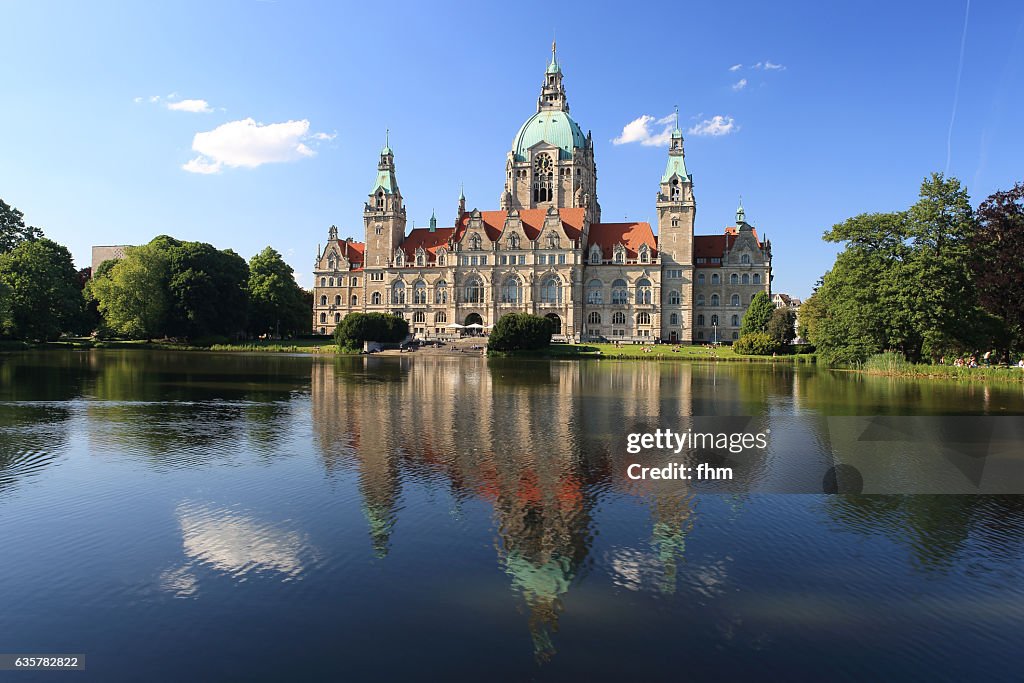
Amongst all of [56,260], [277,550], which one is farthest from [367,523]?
[56,260]

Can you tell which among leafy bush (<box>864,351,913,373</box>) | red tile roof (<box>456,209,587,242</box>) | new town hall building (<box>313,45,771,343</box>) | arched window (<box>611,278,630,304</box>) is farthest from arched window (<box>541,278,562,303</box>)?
leafy bush (<box>864,351,913,373</box>)

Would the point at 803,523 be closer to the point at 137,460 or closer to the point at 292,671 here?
the point at 292,671

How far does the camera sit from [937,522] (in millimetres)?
11164

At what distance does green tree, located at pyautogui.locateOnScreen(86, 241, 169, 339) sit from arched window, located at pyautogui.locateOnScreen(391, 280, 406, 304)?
32.6m

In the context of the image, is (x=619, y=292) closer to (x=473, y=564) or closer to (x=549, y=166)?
(x=549, y=166)

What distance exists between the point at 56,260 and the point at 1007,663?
8457 cm

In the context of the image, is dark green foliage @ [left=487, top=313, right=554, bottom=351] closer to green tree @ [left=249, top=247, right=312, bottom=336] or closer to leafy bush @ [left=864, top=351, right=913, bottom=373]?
leafy bush @ [left=864, top=351, right=913, bottom=373]

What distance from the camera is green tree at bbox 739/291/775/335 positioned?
3051 inches

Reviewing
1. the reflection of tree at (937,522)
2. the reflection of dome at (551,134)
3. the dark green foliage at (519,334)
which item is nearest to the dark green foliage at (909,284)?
the dark green foliage at (519,334)

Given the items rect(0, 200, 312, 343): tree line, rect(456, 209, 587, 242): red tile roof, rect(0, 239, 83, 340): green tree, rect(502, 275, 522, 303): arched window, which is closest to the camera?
rect(0, 239, 83, 340): green tree

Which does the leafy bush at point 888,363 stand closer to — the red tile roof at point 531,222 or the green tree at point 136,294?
the red tile roof at point 531,222

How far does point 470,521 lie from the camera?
10805mm

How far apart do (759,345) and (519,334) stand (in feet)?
79.9

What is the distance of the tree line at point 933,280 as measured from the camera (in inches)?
1588
